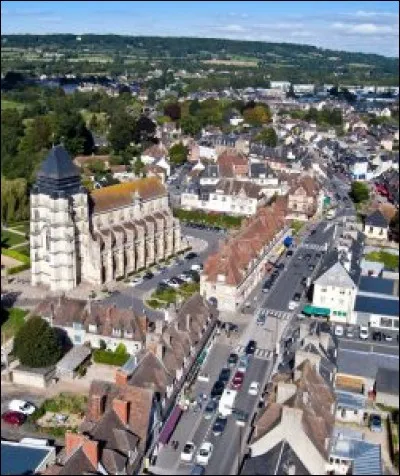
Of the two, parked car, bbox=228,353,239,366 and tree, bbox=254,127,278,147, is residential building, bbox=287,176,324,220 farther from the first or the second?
parked car, bbox=228,353,239,366

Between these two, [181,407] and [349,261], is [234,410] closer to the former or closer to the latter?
[181,407]

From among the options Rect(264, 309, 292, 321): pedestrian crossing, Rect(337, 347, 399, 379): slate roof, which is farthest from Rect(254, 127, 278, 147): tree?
Rect(337, 347, 399, 379): slate roof

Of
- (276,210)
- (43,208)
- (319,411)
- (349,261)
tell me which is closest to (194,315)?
(349,261)

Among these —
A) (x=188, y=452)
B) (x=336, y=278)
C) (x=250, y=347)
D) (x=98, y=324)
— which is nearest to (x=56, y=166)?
(x=98, y=324)

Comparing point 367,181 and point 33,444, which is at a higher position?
point 367,181

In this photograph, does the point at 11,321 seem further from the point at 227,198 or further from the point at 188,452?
the point at 227,198

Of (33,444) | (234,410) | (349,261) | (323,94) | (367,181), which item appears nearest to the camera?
(33,444)

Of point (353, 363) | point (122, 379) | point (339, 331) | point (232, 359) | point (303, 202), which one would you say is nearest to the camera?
point (122, 379)
